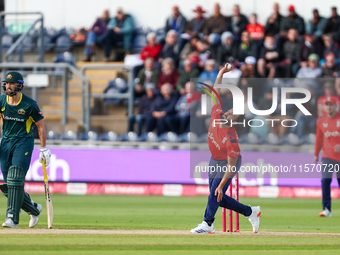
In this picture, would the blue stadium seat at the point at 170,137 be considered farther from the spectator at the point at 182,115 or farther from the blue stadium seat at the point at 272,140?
the blue stadium seat at the point at 272,140

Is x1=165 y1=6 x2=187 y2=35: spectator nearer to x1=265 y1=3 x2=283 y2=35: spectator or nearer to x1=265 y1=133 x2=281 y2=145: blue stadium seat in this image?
x1=265 y1=3 x2=283 y2=35: spectator

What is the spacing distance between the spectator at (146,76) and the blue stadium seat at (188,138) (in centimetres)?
261

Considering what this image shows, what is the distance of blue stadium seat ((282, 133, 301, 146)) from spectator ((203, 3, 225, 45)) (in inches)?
193

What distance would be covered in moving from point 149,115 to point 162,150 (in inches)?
57.5

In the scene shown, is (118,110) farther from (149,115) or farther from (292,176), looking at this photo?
(292,176)

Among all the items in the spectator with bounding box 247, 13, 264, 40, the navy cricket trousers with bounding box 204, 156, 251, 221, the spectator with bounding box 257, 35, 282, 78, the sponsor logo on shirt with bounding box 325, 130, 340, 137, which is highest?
the spectator with bounding box 247, 13, 264, 40

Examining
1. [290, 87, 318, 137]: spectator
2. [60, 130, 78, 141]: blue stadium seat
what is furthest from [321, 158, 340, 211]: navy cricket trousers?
[60, 130, 78, 141]: blue stadium seat

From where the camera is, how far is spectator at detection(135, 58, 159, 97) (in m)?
18.0

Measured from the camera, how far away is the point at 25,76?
1705cm

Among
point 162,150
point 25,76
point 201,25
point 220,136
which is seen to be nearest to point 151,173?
point 162,150

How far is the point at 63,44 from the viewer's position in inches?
851

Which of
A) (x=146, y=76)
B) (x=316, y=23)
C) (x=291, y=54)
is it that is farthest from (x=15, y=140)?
(x=316, y=23)

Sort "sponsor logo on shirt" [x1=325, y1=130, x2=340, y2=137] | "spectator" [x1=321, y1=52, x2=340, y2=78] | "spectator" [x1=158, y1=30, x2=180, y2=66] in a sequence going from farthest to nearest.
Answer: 1. "spectator" [x1=158, y1=30, x2=180, y2=66]
2. "spectator" [x1=321, y1=52, x2=340, y2=78]
3. "sponsor logo on shirt" [x1=325, y1=130, x2=340, y2=137]

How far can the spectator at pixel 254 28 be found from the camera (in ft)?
61.5
